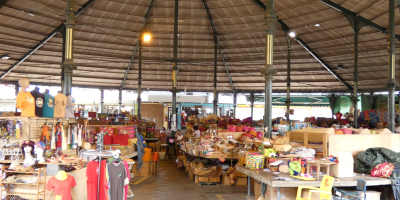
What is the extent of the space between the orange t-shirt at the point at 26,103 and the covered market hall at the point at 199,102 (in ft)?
0.06

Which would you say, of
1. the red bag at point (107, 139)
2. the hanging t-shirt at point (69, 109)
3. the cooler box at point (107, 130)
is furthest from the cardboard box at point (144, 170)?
the hanging t-shirt at point (69, 109)

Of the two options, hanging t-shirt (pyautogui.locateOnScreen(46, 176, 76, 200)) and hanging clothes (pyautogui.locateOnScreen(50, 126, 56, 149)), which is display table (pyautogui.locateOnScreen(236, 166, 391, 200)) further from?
hanging clothes (pyautogui.locateOnScreen(50, 126, 56, 149))

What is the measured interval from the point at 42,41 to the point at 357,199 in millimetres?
17561

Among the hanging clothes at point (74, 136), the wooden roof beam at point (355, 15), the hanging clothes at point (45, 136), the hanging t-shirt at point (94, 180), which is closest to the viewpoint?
the hanging t-shirt at point (94, 180)

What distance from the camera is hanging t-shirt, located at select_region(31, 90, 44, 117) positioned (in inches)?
248

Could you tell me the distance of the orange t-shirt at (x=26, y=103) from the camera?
611cm

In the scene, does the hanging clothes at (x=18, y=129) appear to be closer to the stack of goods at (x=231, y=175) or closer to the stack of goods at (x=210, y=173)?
the stack of goods at (x=210, y=173)

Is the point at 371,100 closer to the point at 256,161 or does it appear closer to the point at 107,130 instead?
the point at 107,130

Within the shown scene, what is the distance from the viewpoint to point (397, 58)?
1862cm

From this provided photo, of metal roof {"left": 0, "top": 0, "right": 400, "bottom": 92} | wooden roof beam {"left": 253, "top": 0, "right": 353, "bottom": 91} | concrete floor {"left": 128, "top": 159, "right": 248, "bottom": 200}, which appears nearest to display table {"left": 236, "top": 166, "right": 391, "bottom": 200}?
concrete floor {"left": 128, "top": 159, "right": 248, "bottom": 200}

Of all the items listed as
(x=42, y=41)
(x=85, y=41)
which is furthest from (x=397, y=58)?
(x=42, y=41)

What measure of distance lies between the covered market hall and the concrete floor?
53mm

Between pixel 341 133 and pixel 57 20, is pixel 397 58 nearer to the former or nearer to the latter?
pixel 341 133

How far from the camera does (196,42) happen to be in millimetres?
21281
